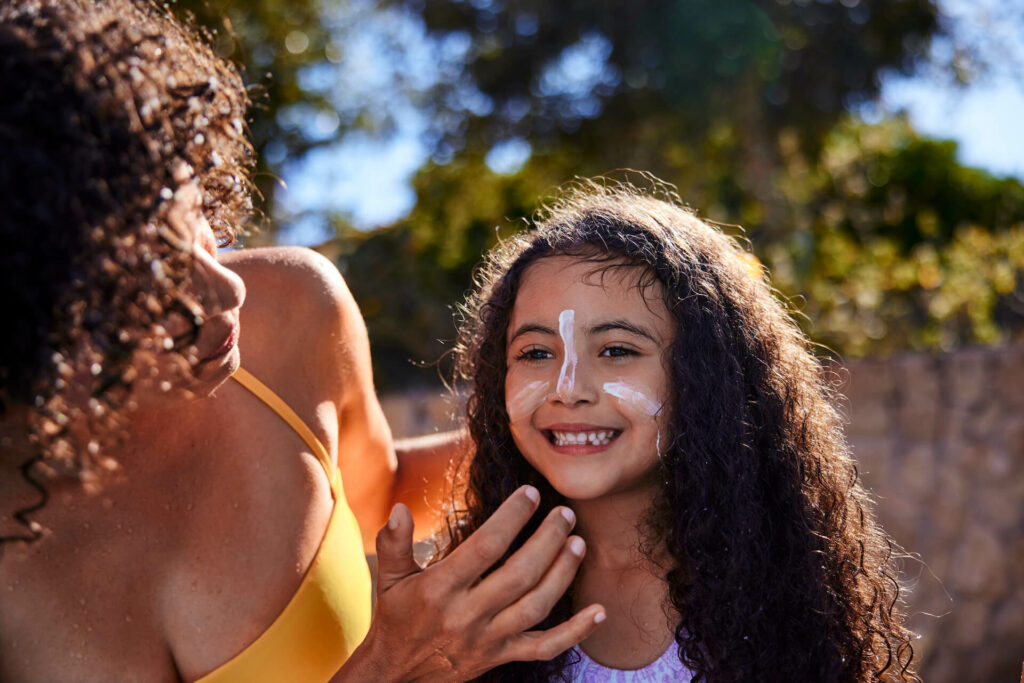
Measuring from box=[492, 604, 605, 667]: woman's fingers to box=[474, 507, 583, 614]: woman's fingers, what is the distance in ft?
0.09

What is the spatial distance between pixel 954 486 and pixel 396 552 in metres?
4.09

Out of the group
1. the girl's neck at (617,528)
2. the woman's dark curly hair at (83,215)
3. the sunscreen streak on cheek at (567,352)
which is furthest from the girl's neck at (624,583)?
the woman's dark curly hair at (83,215)

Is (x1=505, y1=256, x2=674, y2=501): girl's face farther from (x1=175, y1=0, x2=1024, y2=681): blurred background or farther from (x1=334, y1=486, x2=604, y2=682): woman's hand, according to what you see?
(x1=175, y1=0, x2=1024, y2=681): blurred background

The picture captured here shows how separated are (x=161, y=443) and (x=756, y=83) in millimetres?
5696

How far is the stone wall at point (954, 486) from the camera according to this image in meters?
4.57

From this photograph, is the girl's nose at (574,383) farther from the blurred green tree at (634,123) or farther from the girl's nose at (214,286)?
the blurred green tree at (634,123)

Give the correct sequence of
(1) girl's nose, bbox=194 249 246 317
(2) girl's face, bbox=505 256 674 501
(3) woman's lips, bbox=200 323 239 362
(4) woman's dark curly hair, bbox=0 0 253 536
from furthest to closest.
Result: (2) girl's face, bbox=505 256 674 501 → (3) woman's lips, bbox=200 323 239 362 → (1) girl's nose, bbox=194 249 246 317 → (4) woman's dark curly hair, bbox=0 0 253 536

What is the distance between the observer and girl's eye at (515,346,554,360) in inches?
73.1

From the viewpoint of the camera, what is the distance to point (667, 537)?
1.79 m

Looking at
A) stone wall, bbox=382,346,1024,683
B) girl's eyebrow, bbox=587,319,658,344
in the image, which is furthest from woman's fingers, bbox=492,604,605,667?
stone wall, bbox=382,346,1024,683

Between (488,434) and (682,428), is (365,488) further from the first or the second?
(682,428)

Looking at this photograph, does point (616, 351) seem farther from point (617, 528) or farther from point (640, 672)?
point (640, 672)

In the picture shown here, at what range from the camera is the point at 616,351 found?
178cm

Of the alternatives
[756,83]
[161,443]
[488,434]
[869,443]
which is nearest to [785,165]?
[756,83]
